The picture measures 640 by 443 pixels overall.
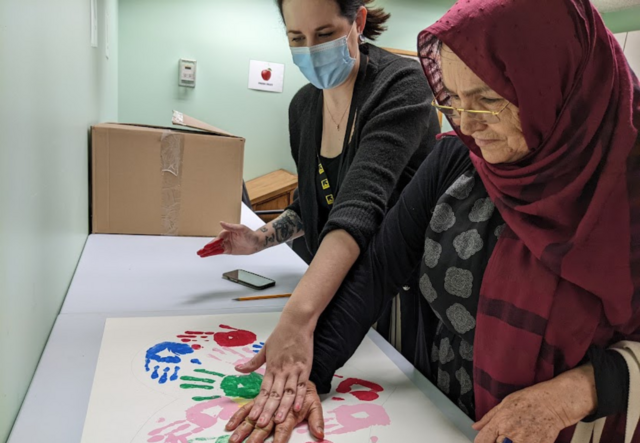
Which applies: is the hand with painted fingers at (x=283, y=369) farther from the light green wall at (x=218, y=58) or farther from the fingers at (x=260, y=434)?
the light green wall at (x=218, y=58)

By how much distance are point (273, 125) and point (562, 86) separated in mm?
3250

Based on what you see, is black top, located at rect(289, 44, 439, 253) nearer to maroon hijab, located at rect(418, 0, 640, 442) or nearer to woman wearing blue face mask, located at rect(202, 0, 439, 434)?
woman wearing blue face mask, located at rect(202, 0, 439, 434)

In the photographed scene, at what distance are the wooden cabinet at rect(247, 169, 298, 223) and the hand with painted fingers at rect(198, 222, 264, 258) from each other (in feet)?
7.02

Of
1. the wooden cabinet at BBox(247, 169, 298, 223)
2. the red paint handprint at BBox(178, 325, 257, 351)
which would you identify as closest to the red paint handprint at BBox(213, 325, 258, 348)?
the red paint handprint at BBox(178, 325, 257, 351)

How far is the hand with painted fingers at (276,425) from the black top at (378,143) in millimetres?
336

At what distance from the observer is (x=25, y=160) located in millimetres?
750

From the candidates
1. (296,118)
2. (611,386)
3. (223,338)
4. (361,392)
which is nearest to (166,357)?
(223,338)

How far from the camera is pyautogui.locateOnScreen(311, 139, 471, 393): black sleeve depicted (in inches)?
35.0

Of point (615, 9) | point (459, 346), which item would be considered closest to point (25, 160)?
point (459, 346)

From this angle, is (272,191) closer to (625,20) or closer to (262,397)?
(262,397)

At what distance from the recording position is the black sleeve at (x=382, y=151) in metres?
0.99

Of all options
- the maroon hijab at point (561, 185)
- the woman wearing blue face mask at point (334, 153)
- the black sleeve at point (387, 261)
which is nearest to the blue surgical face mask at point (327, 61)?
the woman wearing blue face mask at point (334, 153)

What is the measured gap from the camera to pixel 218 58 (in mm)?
3531

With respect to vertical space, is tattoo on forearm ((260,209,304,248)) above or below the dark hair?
below
